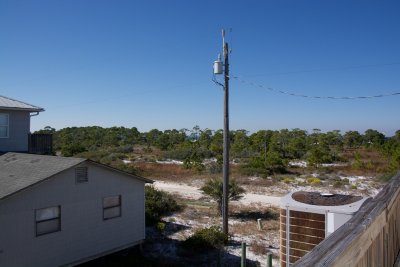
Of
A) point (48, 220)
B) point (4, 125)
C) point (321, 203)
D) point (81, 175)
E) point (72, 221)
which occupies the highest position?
point (4, 125)

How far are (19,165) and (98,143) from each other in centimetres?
5890

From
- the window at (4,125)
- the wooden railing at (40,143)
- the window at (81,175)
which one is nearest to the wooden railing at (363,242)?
the window at (81,175)

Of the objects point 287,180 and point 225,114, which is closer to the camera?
point 225,114

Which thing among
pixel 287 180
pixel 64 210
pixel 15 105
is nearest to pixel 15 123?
pixel 15 105

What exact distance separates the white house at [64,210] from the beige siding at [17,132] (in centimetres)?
306

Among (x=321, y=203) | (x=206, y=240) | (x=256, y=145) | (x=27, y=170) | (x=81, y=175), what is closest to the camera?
(x=321, y=203)

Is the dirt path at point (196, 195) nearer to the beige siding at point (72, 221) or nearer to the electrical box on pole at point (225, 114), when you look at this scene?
the electrical box on pole at point (225, 114)

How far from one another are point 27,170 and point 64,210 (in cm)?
200

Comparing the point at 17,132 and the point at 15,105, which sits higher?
the point at 15,105

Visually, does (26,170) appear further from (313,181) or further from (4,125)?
(313,181)

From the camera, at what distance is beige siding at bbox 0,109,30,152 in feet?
55.1

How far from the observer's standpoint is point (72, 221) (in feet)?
37.4

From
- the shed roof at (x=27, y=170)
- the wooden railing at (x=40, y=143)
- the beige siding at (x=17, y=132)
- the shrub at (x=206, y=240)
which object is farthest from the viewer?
the wooden railing at (x=40, y=143)

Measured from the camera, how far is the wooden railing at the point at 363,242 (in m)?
1.53
